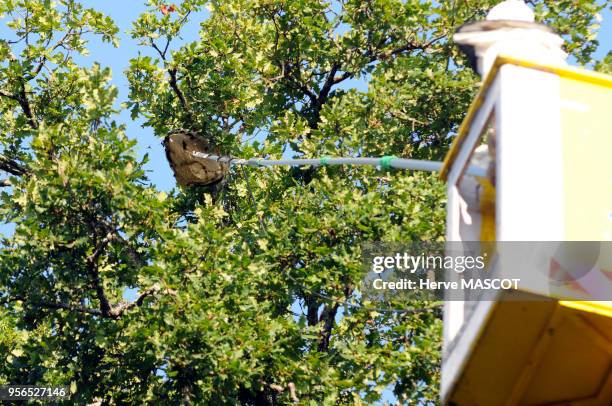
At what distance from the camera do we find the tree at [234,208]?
14.9 metres

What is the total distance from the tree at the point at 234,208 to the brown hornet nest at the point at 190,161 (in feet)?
1.46

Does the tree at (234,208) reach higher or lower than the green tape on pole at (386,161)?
higher

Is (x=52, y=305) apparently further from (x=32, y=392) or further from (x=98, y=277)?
(x=32, y=392)

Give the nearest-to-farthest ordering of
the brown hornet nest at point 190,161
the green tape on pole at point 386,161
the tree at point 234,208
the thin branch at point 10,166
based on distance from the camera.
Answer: the green tape on pole at point 386,161 → the tree at point 234,208 → the brown hornet nest at point 190,161 → the thin branch at point 10,166

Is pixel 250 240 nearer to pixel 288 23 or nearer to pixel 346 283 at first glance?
pixel 346 283

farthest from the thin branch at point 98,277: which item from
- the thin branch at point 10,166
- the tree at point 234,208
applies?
the thin branch at point 10,166

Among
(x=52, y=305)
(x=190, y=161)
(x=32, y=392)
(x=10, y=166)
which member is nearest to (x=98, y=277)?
(x=52, y=305)

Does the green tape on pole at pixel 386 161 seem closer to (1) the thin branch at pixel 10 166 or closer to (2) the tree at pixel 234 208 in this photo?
(2) the tree at pixel 234 208

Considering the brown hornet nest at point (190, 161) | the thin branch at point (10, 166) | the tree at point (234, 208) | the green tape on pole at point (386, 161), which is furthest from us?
the thin branch at point (10, 166)

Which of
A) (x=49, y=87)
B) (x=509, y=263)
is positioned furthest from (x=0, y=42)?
(x=509, y=263)

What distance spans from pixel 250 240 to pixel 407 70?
3.88m

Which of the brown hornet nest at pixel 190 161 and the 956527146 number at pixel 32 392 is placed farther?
the brown hornet nest at pixel 190 161

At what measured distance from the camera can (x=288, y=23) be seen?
64.2 ft

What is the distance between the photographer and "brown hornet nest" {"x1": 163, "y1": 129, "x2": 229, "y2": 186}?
679 inches
